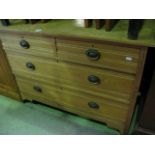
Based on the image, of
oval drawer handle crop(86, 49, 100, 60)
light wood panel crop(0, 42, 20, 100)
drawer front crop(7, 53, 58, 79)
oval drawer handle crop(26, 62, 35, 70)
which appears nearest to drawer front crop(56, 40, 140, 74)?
oval drawer handle crop(86, 49, 100, 60)

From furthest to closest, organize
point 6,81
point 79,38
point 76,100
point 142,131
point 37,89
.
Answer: point 6,81
point 37,89
point 76,100
point 142,131
point 79,38

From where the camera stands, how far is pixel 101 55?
1.01 meters

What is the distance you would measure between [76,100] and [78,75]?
266 millimetres

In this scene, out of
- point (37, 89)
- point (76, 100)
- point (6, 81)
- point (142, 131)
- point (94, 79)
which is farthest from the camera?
point (6, 81)

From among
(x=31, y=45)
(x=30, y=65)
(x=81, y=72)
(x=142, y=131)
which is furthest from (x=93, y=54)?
(x=142, y=131)

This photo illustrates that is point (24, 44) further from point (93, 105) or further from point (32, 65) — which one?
point (93, 105)

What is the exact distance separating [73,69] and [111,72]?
250 millimetres

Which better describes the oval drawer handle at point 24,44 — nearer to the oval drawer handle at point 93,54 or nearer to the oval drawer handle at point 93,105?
the oval drawer handle at point 93,54

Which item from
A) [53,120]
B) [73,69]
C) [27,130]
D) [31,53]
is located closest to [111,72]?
[73,69]

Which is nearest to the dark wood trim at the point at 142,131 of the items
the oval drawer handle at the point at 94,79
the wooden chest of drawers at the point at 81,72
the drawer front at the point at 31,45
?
the wooden chest of drawers at the point at 81,72

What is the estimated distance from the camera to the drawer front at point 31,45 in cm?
113
